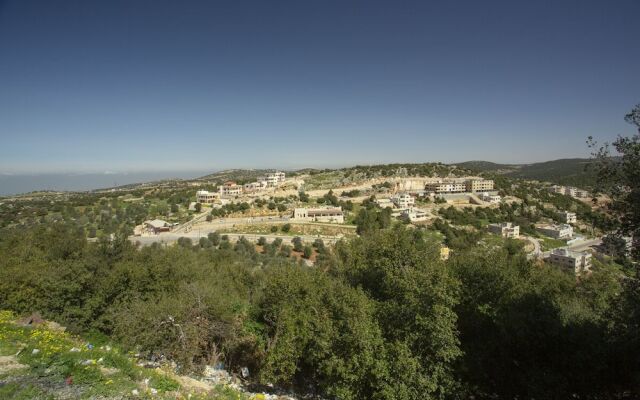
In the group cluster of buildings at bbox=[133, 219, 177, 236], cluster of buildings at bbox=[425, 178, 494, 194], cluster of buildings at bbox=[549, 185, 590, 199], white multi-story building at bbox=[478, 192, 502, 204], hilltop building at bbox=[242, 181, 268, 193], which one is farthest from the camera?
hilltop building at bbox=[242, 181, 268, 193]

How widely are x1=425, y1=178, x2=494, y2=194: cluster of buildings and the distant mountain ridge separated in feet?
65.5

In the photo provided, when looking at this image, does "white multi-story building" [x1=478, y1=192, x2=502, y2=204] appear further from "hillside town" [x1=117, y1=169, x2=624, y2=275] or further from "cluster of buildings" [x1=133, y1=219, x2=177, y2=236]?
"cluster of buildings" [x1=133, y1=219, x2=177, y2=236]

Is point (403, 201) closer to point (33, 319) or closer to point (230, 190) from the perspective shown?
point (230, 190)

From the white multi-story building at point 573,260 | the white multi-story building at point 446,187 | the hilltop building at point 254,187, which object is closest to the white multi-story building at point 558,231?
the white multi-story building at point 573,260

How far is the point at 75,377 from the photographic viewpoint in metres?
5.69

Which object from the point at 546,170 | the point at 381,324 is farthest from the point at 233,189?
the point at 546,170

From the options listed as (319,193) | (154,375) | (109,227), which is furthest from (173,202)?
(154,375)

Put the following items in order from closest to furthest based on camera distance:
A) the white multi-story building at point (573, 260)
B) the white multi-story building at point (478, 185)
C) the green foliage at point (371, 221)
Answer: the white multi-story building at point (573, 260) < the green foliage at point (371, 221) < the white multi-story building at point (478, 185)

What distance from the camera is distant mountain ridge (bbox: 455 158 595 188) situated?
10596 cm

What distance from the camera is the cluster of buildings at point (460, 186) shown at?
79956 millimetres

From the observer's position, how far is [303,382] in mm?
10586

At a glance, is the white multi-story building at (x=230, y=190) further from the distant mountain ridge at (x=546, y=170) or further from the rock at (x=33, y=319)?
the distant mountain ridge at (x=546, y=170)

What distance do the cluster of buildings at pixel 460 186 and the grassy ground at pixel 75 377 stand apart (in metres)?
79.1

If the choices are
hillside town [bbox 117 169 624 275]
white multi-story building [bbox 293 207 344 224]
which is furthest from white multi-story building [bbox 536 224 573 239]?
white multi-story building [bbox 293 207 344 224]
